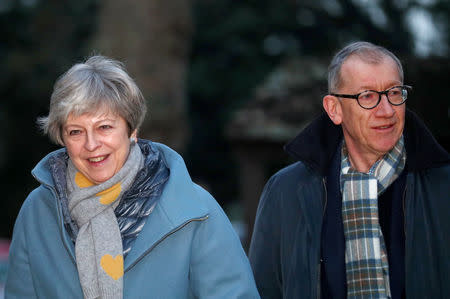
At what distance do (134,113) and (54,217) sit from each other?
0.61m

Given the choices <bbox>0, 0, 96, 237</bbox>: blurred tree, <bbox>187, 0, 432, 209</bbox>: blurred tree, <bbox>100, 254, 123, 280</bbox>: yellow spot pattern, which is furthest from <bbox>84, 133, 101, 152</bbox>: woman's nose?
<bbox>187, 0, 432, 209</bbox>: blurred tree

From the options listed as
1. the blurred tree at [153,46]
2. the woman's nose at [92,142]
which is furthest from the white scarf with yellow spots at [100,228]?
the blurred tree at [153,46]

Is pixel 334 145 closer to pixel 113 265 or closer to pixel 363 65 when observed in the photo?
Result: pixel 363 65

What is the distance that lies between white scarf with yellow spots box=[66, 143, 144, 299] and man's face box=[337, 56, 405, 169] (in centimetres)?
110

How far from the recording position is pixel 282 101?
973 centimetres

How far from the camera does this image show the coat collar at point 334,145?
138 inches

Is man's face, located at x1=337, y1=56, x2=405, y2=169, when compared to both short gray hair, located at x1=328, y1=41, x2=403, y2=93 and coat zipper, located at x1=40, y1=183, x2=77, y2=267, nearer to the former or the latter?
short gray hair, located at x1=328, y1=41, x2=403, y2=93

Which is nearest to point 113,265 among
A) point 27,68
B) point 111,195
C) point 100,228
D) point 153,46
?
point 100,228

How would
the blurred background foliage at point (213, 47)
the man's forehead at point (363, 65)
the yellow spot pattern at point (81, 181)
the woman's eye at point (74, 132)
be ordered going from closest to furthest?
the woman's eye at point (74, 132), the yellow spot pattern at point (81, 181), the man's forehead at point (363, 65), the blurred background foliage at point (213, 47)

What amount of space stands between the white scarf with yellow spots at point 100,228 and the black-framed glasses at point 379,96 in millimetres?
1132

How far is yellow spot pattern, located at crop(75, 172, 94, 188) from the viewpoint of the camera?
339cm

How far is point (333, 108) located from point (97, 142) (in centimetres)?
130

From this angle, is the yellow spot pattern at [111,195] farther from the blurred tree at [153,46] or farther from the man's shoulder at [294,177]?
the blurred tree at [153,46]

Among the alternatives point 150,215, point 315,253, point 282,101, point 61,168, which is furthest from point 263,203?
point 282,101
